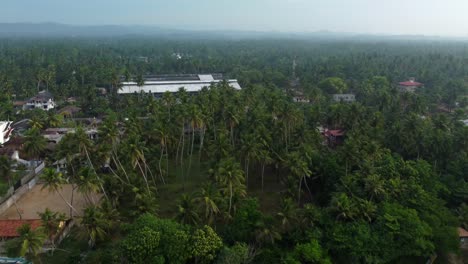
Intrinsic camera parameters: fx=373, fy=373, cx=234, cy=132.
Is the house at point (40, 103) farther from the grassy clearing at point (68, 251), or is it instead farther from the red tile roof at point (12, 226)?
the grassy clearing at point (68, 251)

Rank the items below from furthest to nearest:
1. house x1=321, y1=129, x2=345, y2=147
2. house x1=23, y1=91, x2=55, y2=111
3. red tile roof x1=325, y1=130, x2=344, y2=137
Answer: house x1=23, y1=91, x2=55, y2=111 → red tile roof x1=325, y1=130, x2=344, y2=137 → house x1=321, y1=129, x2=345, y2=147

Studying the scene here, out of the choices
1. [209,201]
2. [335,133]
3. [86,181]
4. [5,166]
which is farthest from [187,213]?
[335,133]

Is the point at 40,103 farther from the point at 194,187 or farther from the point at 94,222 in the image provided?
the point at 94,222

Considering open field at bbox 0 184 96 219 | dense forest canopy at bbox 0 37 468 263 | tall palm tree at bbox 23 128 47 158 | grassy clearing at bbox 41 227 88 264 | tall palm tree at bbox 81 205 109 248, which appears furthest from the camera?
tall palm tree at bbox 23 128 47 158

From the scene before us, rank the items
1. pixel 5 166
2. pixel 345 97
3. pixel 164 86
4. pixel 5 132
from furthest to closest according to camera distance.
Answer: pixel 164 86
pixel 345 97
pixel 5 132
pixel 5 166

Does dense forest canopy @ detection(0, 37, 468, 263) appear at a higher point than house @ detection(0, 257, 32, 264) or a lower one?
higher

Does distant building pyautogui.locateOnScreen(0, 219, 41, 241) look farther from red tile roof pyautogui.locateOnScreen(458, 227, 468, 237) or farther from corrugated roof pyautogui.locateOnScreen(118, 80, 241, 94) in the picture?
corrugated roof pyautogui.locateOnScreen(118, 80, 241, 94)

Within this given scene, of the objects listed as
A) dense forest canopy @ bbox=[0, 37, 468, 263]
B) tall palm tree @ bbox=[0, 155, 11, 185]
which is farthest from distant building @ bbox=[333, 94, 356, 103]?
tall palm tree @ bbox=[0, 155, 11, 185]
